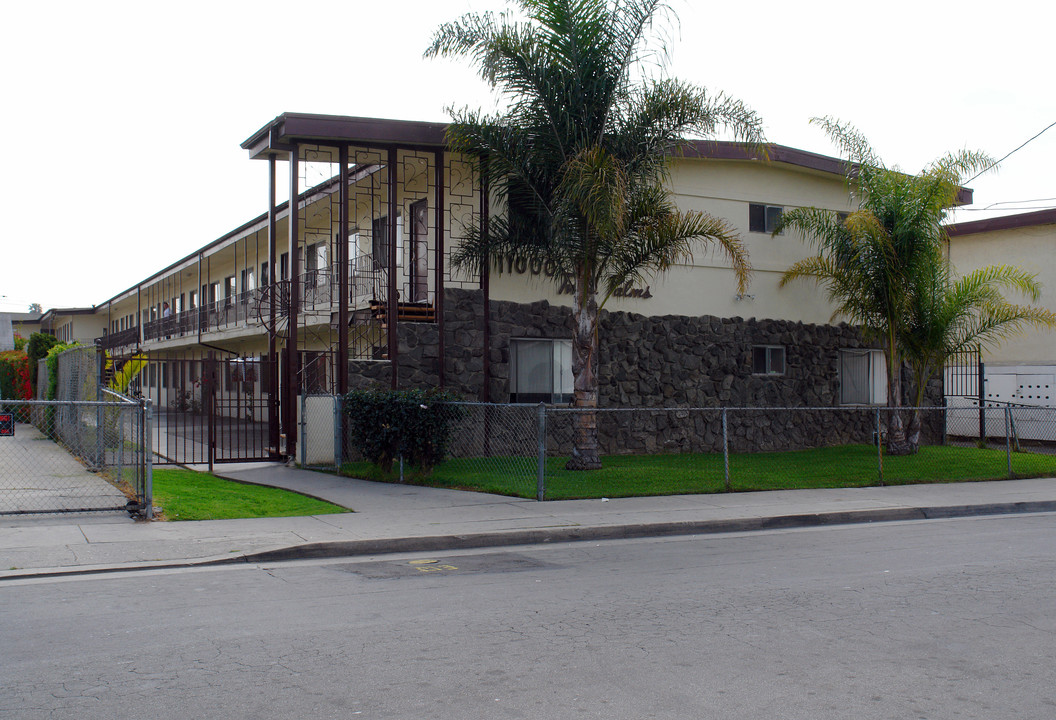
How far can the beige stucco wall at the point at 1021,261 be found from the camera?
23766 millimetres

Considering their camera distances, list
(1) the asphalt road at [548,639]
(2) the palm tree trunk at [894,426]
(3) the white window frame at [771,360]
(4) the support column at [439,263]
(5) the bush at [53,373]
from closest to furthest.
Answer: (1) the asphalt road at [548,639] < (4) the support column at [439,263] < (2) the palm tree trunk at [894,426] < (3) the white window frame at [771,360] < (5) the bush at [53,373]

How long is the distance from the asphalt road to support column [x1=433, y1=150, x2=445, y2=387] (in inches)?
316

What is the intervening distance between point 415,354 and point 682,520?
7286 mm

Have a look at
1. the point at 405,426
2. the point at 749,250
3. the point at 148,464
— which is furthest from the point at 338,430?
the point at 749,250

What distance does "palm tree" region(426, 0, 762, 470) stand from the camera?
15.0 meters

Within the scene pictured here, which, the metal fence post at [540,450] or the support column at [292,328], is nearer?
the metal fence post at [540,450]

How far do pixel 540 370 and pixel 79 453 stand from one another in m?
9.00

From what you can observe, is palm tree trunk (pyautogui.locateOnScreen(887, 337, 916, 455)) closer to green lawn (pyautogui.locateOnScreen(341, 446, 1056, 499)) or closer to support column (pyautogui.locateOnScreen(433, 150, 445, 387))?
green lawn (pyautogui.locateOnScreen(341, 446, 1056, 499))

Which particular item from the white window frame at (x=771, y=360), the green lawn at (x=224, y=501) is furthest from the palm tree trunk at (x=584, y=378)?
the white window frame at (x=771, y=360)

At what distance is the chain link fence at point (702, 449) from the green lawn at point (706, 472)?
0.10 feet

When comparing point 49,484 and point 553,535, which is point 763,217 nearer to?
point 553,535

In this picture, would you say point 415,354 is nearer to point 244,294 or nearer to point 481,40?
point 481,40

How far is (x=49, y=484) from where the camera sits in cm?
1366

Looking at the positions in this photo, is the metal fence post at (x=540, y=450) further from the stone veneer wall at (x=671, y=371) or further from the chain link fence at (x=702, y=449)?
the stone veneer wall at (x=671, y=371)
